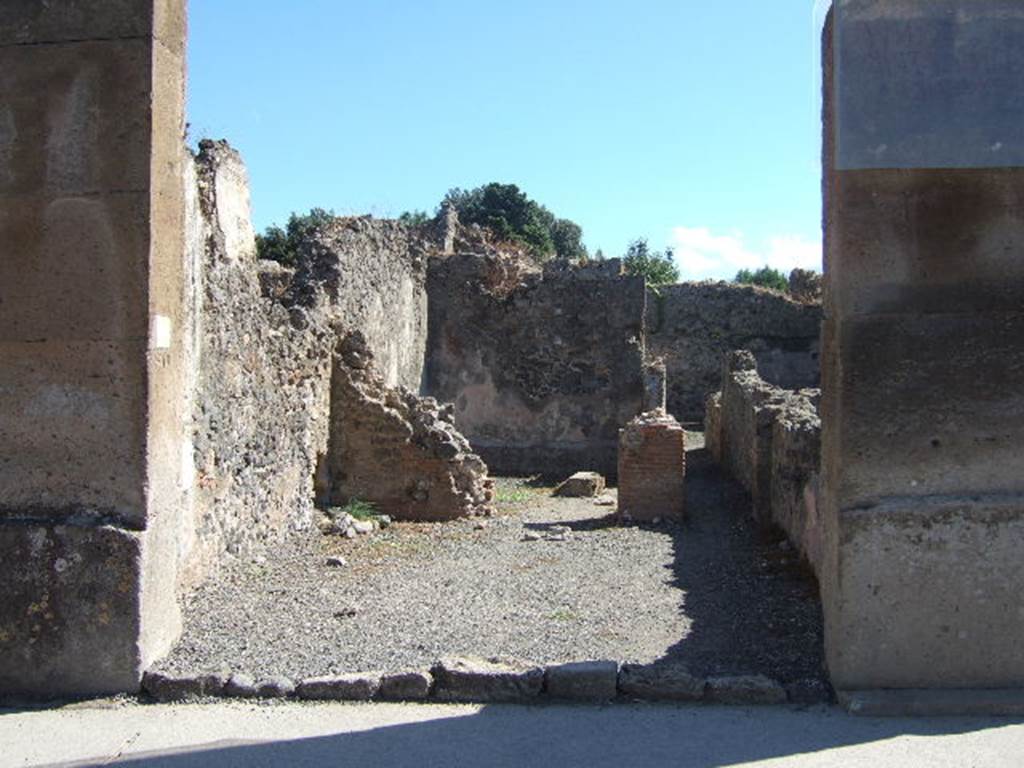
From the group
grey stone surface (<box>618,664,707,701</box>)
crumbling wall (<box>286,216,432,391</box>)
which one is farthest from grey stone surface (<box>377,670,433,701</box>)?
crumbling wall (<box>286,216,432,391</box>)

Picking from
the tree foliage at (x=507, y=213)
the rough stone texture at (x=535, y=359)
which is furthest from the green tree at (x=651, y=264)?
the rough stone texture at (x=535, y=359)

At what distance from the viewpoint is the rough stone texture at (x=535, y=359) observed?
1662 cm

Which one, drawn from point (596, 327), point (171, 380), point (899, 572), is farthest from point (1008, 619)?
point (596, 327)

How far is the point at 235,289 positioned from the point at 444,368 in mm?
8988

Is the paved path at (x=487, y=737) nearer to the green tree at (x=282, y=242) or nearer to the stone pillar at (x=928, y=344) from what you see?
the stone pillar at (x=928, y=344)

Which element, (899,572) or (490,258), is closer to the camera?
(899,572)

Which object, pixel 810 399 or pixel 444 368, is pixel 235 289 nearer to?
pixel 810 399

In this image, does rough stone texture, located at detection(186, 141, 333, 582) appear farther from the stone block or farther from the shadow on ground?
the shadow on ground

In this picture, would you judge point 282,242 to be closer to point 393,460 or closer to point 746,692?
point 393,460

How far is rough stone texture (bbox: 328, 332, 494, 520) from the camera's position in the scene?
11.0 meters

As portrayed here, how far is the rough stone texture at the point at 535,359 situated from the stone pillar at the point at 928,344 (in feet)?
39.0

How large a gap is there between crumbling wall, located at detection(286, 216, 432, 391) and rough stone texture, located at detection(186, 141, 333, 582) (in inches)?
37.7

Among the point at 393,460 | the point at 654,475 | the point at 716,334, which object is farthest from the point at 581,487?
the point at 716,334

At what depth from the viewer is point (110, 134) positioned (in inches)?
180
